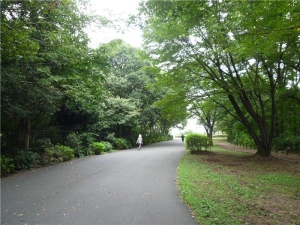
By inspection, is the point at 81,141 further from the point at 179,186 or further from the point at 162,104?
the point at 179,186

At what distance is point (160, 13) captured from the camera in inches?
229

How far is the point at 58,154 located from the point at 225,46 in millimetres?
9815

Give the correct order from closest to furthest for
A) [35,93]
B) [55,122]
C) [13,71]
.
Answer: [13,71] → [35,93] → [55,122]

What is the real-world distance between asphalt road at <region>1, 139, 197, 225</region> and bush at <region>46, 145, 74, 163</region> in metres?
2.49

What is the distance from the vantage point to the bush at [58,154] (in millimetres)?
10180

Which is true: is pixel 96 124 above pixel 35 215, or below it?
above

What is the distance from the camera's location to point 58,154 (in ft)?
34.6

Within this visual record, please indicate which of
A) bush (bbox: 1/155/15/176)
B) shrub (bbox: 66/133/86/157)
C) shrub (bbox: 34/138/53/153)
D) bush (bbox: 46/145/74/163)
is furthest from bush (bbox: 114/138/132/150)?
bush (bbox: 1/155/15/176)

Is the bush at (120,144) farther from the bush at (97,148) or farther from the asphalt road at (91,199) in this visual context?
the asphalt road at (91,199)

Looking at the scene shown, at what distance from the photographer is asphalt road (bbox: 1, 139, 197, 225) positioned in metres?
3.96

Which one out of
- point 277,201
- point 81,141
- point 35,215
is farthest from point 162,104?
point 35,215

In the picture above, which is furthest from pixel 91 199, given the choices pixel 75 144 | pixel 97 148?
pixel 97 148

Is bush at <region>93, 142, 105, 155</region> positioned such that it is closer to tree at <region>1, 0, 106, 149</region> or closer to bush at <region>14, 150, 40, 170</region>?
tree at <region>1, 0, 106, 149</region>

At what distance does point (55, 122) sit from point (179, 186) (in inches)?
439
